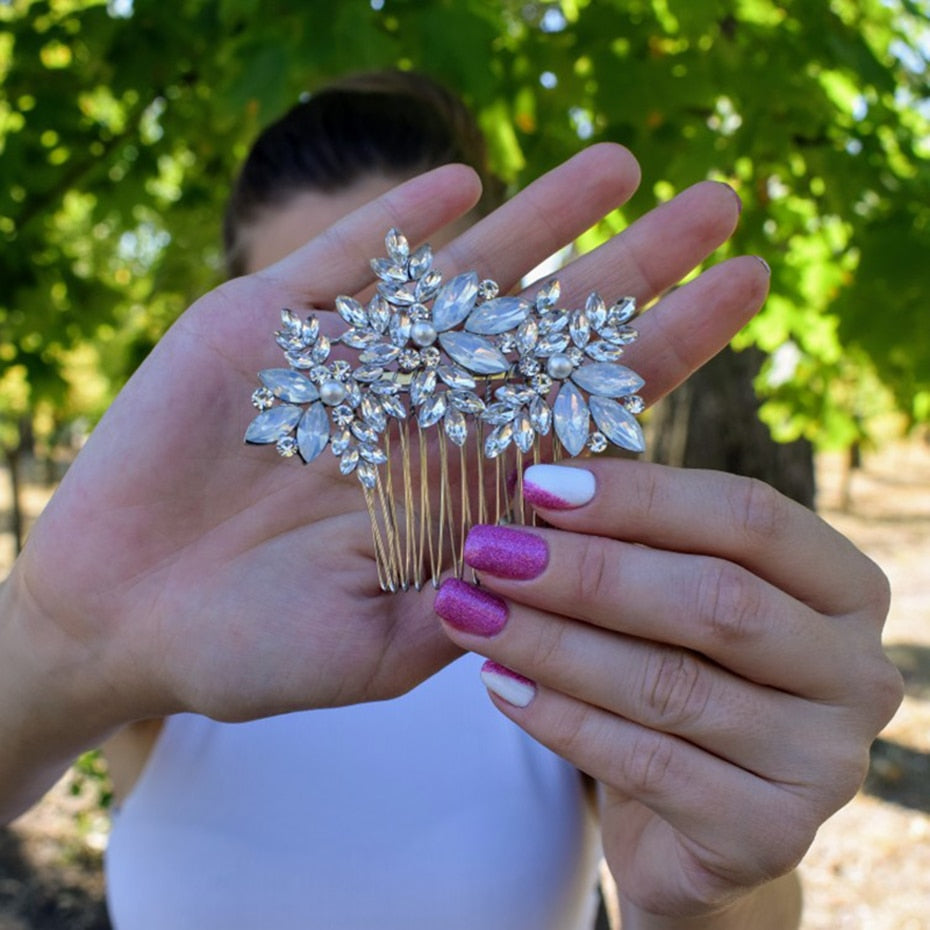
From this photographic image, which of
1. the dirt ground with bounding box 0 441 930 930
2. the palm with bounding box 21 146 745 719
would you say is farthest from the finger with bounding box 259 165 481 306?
the dirt ground with bounding box 0 441 930 930

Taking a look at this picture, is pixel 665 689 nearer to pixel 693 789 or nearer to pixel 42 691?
pixel 693 789

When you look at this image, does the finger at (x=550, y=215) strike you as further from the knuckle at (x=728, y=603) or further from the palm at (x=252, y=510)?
the knuckle at (x=728, y=603)

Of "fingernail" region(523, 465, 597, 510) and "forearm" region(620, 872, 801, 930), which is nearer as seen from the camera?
"fingernail" region(523, 465, 597, 510)

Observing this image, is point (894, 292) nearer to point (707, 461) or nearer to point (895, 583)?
point (707, 461)

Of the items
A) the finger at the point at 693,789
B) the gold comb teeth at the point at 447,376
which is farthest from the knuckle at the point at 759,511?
the finger at the point at 693,789

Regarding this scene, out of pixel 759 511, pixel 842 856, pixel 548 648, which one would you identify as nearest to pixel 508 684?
pixel 548 648

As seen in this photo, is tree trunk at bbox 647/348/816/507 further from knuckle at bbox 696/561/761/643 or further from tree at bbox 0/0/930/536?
knuckle at bbox 696/561/761/643
